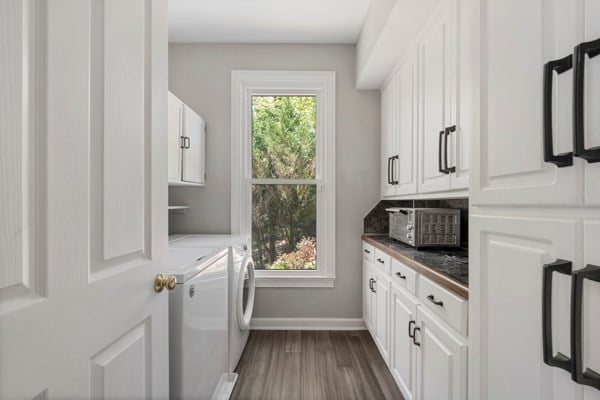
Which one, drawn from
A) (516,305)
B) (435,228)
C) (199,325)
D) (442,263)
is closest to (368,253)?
(435,228)

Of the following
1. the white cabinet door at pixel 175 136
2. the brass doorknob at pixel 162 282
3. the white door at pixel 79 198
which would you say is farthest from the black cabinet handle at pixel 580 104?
the white cabinet door at pixel 175 136

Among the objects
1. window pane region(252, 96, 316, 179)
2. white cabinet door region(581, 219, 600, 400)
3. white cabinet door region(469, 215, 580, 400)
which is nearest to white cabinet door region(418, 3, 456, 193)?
white cabinet door region(469, 215, 580, 400)

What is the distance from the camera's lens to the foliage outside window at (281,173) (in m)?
3.05

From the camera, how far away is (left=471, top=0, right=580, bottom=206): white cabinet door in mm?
635

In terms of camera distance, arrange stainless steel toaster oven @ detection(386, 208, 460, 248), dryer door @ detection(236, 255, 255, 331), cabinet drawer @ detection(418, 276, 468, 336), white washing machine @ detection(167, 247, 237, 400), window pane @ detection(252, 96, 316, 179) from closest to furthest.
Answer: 1. cabinet drawer @ detection(418, 276, 468, 336)
2. white washing machine @ detection(167, 247, 237, 400)
3. stainless steel toaster oven @ detection(386, 208, 460, 248)
4. dryer door @ detection(236, 255, 255, 331)
5. window pane @ detection(252, 96, 316, 179)

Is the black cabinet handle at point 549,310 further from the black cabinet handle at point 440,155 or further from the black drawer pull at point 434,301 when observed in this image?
the black cabinet handle at point 440,155

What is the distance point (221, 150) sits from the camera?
2.96m

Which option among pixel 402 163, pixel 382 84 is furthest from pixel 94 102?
pixel 382 84

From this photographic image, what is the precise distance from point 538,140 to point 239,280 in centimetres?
191

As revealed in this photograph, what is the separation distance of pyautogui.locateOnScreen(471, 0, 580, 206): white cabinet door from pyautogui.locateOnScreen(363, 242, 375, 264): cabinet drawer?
1.64m

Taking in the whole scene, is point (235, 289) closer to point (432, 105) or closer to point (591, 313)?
point (432, 105)

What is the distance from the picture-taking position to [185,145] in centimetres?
236

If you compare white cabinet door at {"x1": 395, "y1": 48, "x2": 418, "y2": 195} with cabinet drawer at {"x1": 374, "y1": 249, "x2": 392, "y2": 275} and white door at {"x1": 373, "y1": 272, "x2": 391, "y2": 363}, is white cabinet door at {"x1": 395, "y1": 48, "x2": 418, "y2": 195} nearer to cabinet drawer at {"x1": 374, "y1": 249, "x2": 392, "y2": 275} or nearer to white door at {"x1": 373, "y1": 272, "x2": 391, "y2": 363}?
cabinet drawer at {"x1": 374, "y1": 249, "x2": 392, "y2": 275}

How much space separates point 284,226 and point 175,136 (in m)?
1.32
